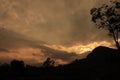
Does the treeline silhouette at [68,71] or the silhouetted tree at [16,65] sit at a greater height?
the silhouetted tree at [16,65]

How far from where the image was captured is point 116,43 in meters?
81.6

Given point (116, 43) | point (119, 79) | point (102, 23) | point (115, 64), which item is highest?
point (102, 23)

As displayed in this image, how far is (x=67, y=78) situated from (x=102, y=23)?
984 inches

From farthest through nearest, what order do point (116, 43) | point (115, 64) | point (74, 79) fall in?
point (115, 64), point (116, 43), point (74, 79)

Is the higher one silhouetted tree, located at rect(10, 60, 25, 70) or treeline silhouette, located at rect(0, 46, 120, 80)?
silhouetted tree, located at rect(10, 60, 25, 70)

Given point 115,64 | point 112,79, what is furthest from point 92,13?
point 112,79

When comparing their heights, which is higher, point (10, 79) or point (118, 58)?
point (118, 58)

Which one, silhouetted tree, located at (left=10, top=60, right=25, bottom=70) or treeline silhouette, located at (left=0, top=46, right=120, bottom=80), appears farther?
silhouetted tree, located at (left=10, top=60, right=25, bottom=70)

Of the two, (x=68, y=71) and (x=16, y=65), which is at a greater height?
(x=16, y=65)

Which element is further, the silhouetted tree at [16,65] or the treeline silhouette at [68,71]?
the silhouetted tree at [16,65]

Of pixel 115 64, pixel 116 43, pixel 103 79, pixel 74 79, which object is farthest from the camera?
pixel 115 64

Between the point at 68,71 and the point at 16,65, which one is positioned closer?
the point at 68,71

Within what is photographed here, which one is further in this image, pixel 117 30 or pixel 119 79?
pixel 117 30

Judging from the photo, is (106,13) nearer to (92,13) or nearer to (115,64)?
(92,13)
